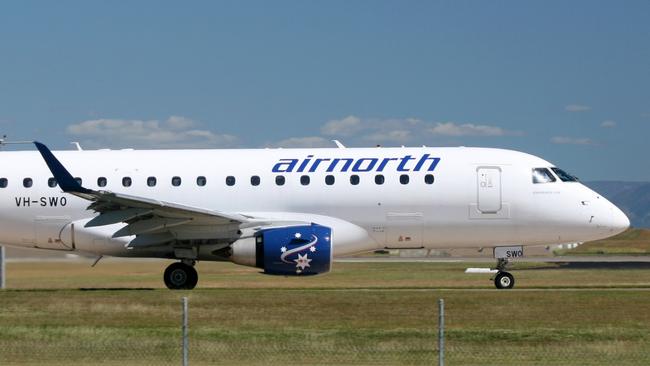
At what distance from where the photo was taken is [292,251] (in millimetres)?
33031

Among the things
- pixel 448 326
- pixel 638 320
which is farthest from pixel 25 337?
pixel 638 320

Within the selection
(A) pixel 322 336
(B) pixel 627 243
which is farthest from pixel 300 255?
(B) pixel 627 243

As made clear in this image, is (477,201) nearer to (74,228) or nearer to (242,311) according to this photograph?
(242,311)

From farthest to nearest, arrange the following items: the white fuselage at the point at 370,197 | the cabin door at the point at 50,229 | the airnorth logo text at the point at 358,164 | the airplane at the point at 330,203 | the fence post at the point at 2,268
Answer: the fence post at the point at 2,268 → the cabin door at the point at 50,229 → the airnorth logo text at the point at 358,164 → the white fuselage at the point at 370,197 → the airplane at the point at 330,203

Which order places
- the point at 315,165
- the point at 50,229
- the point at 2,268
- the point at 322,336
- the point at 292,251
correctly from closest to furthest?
the point at 322,336 → the point at 292,251 → the point at 315,165 → the point at 50,229 → the point at 2,268

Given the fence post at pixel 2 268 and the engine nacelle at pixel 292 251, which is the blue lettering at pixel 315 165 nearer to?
the engine nacelle at pixel 292 251

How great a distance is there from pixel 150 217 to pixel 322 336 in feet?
36.0

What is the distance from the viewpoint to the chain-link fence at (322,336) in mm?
22219

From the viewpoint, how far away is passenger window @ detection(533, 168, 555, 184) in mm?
34938

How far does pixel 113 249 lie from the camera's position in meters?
35.6

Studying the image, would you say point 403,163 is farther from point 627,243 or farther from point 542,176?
point 627,243

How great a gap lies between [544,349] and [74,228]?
16953 millimetres

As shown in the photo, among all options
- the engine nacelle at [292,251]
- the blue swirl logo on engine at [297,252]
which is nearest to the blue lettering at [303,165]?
the engine nacelle at [292,251]

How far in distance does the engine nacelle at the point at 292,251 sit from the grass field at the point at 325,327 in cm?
75
